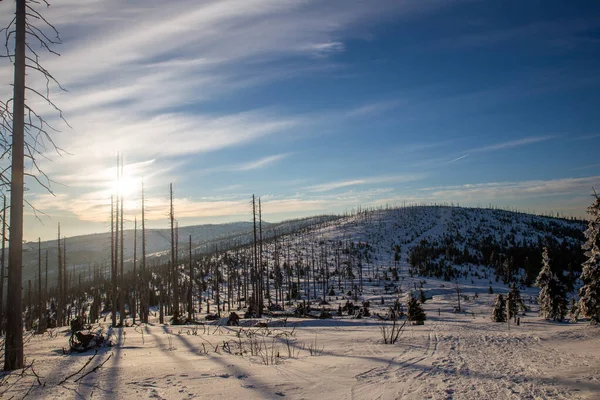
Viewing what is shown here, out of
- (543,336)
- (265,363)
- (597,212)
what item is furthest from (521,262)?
(265,363)

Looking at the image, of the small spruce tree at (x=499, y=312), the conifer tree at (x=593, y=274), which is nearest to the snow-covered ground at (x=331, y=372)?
the conifer tree at (x=593, y=274)

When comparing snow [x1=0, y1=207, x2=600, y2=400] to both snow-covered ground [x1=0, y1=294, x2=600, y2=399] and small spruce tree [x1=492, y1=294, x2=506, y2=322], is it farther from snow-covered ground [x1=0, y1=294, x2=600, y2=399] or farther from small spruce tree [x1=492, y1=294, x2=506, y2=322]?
small spruce tree [x1=492, y1=294, x2=506, y2=322]

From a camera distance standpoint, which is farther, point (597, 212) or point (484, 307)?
point (484, 307)

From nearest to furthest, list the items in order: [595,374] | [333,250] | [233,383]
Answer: [233,383] < [595,374] < [333,250]

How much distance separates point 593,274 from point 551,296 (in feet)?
55.9

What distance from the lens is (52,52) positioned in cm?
841

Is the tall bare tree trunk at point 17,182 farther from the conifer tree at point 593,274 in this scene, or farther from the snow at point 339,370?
the conifer tree at point 593,274

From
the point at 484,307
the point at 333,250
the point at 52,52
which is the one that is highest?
the point at 52,52

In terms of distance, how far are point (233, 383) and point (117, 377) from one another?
7.35 ft

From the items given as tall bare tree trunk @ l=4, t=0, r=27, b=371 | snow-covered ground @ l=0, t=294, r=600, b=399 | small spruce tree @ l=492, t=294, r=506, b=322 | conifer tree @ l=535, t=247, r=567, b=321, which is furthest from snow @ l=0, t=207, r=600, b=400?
conifer tree @ l=535, t=247, r=567, b=321

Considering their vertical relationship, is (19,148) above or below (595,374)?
above

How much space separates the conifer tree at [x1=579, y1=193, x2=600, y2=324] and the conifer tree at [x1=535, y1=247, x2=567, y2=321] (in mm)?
13841

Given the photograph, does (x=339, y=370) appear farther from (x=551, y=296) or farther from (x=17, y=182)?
(x=551, y=296)

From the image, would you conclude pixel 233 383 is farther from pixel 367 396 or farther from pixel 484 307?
pixel 484 307
